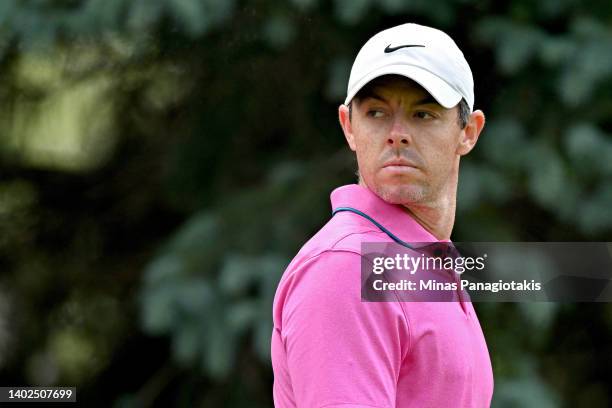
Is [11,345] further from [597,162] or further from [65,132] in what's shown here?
[597,162]

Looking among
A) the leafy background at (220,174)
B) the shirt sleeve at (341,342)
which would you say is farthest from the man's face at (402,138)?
the leafy background at (220,174)

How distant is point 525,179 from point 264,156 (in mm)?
1137

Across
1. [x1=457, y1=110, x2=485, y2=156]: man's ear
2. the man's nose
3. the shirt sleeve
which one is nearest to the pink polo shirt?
the shirt sleeve

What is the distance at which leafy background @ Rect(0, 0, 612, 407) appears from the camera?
12.1ft

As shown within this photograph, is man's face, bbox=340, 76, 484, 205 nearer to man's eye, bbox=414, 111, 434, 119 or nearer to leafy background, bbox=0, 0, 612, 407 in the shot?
man's eye, bbox=414, 111, 434, 119

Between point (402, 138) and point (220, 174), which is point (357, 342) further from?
point (220, 174)

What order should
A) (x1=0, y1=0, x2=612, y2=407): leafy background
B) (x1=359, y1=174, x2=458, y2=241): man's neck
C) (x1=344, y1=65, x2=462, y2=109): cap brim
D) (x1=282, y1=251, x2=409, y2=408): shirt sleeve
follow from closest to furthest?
(x1=282, y1=251, x2=409, y2=408): shirt sleeve
(x1=344, y1=65, x2=462, y2=109): cap brim
(x1=359, y1=174, x2=458, y2=241): man's neck
(x1=0, y1=0, x2=612, y2=407): leafy background

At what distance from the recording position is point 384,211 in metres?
1.59

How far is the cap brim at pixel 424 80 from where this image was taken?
151cm

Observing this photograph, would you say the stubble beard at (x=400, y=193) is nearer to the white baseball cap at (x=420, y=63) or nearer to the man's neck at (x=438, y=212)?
the man's neck at (x=438, y=212)

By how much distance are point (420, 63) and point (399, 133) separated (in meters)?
0.10

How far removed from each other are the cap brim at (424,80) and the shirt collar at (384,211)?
157mm

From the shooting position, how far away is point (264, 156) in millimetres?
4453

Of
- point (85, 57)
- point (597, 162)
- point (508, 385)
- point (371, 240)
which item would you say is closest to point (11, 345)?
point (85, 57)
